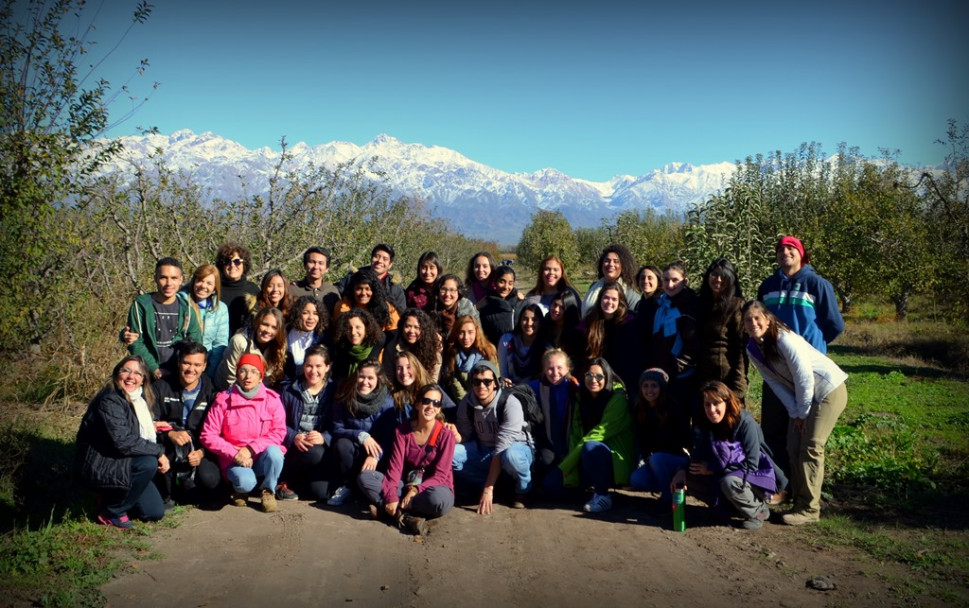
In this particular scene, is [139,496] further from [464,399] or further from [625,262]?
[625,262]

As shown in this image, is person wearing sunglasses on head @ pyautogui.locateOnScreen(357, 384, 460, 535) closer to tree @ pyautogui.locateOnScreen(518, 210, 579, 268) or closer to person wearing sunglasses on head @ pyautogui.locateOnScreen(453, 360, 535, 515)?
person wearing sunglasses on head @ pyautogui.locateOnScreen(453, 360, 535, 515)

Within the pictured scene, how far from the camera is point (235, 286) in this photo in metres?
6.68

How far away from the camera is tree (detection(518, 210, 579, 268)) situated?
39188mm

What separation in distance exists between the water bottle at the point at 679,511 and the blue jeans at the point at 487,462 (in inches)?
47.4

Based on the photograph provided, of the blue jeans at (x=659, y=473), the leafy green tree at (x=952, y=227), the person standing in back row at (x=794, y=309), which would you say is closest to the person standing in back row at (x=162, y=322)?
the blue jeans at (x=659, y=473)

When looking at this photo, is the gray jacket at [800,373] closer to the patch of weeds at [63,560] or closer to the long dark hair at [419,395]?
the long dark hair at [419,395]

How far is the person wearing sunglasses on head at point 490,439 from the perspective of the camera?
18.9 feet

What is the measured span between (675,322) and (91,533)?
4.94 m

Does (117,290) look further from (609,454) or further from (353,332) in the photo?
(609,454)

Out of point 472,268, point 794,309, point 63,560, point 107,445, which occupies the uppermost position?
point 472,268

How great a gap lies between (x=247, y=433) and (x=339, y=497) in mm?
942

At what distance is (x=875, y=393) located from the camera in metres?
11.5

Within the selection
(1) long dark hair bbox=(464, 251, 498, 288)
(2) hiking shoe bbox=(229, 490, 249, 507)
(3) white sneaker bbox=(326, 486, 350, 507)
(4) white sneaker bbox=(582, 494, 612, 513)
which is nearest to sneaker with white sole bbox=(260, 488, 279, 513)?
(2) hiking shoe bbox=(229, 490, 249, 507)

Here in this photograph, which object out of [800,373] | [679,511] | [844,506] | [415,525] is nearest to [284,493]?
[415,525]
